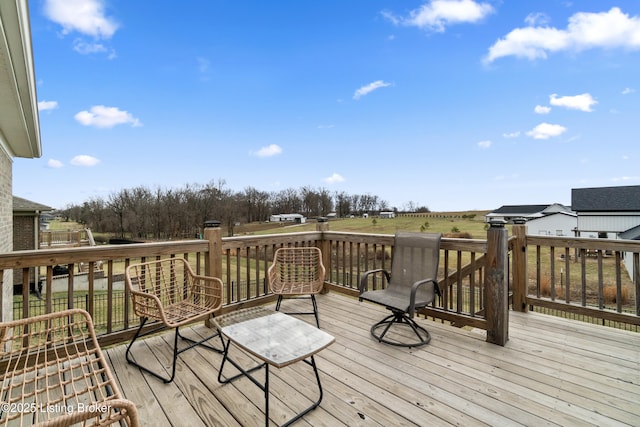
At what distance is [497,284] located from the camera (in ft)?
9.26

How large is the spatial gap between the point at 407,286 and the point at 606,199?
21.3 metres

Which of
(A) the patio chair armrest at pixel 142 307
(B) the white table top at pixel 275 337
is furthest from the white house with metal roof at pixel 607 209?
(A) the patio chair armrest at pixel 142 307

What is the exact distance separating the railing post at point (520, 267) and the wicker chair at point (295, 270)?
101 inches

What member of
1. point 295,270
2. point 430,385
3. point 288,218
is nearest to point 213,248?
point 295,270

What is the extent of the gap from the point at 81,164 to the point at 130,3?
651 inches

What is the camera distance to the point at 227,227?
78.3 ft

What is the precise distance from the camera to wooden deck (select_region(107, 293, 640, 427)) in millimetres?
1845

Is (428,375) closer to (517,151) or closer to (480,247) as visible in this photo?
(480,247)

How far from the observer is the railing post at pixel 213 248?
3268 millimetres

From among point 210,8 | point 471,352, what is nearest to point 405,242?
point 471,352

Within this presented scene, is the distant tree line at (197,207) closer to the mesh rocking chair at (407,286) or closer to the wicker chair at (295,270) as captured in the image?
the wicker chair at (295,270)

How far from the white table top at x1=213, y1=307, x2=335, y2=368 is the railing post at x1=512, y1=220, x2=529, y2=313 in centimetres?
310

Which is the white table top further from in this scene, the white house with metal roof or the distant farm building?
the distant farm building

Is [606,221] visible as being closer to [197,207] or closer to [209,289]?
[209,289]
